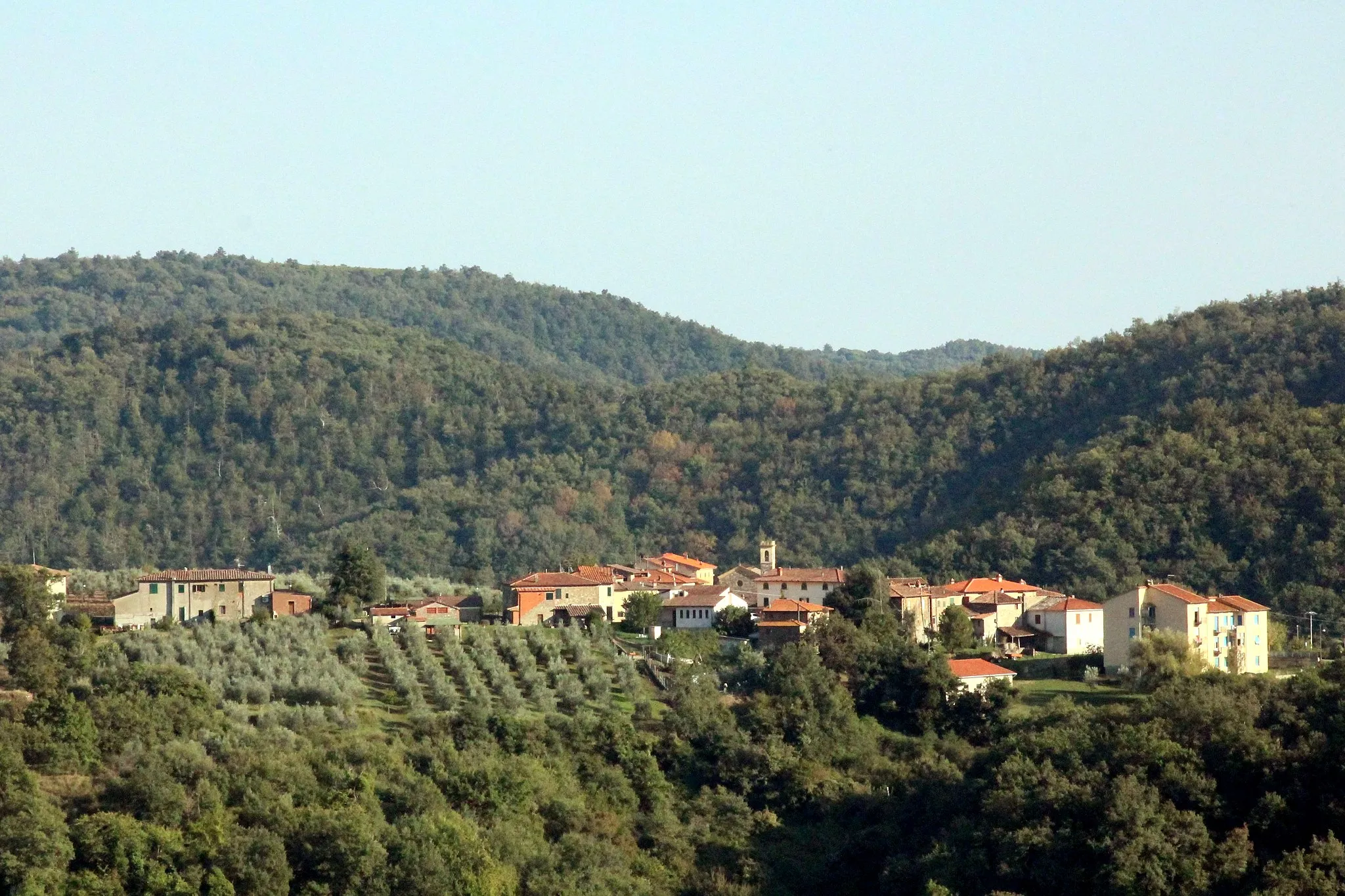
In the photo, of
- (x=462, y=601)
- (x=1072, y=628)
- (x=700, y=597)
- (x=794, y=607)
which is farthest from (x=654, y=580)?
(x=1072, y=628)

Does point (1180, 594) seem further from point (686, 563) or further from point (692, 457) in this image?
point (692, 457)

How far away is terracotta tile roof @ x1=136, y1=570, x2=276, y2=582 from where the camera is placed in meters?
52.2

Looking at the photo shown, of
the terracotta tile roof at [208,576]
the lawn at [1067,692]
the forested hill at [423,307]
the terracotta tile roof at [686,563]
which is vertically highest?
the forested hill at [423,307]

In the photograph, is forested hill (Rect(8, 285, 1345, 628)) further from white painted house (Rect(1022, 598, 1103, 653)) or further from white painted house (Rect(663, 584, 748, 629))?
white painted house (Rect(663, 584, 748, 629))

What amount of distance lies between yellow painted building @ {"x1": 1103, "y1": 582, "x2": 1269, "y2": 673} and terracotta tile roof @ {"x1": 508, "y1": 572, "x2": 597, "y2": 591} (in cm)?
1332

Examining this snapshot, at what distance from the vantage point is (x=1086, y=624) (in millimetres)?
53625

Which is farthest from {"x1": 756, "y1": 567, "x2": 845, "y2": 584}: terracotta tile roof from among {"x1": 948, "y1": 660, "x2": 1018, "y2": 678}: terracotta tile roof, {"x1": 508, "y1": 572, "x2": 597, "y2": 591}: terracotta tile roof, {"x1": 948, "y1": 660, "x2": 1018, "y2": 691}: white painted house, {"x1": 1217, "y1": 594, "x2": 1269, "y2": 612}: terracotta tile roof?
{"x1": 1217, "y1": 594, "x2": 1269, "y2": 612}: terracotta tile roof

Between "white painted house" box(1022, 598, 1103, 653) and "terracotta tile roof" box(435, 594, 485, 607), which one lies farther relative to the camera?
"terracotta tile roof" box(435, 594, 485, 607)

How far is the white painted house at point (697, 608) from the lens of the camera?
54938 millimetres

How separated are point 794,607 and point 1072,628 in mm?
6873

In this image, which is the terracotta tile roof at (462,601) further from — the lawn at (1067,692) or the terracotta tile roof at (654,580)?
the lawn at (1067,692)

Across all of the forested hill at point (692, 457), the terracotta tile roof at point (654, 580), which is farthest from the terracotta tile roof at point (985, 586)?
the terracotta tile roof at point (654, 580)

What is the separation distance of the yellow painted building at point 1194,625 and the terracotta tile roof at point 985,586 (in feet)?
20.7

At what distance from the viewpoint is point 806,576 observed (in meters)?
58.8
